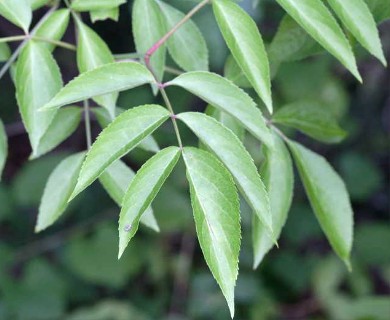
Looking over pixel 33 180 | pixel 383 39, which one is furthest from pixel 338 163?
pixel 33 180

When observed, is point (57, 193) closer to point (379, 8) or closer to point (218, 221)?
point (218, 221)

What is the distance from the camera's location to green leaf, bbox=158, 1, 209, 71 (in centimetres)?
106

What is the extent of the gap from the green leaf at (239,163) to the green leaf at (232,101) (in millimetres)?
31

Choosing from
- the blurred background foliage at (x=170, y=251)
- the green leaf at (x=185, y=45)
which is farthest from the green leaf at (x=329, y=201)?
the blurred background foliage at (x=170, y=251)

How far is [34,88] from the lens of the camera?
0.95m

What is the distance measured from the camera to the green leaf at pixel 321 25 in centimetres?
87

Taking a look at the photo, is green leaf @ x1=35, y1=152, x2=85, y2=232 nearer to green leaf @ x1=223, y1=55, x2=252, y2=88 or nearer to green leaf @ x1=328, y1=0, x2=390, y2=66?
green leaf @ x1=223, y1=55, x2=252, y2=88

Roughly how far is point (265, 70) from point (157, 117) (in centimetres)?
14

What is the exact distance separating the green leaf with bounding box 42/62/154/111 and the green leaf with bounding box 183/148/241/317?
0.14 m

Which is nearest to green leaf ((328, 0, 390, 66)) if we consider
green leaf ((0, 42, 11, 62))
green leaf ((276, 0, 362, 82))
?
green leaf ((276, 0, 362, 82))

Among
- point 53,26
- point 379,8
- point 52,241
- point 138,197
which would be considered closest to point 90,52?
point 53,26

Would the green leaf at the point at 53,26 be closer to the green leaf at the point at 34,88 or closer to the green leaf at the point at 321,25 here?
the green leaf at the point at 34,88

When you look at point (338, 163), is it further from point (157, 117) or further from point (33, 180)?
point (157, 117)

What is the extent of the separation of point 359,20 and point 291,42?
8.5 inches
